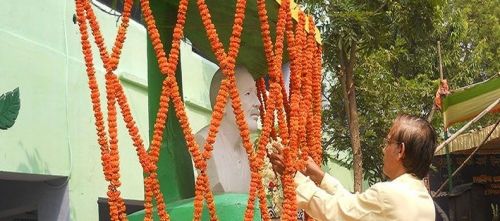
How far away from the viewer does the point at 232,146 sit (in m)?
3.64

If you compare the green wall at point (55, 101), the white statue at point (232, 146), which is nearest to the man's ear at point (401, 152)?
the white statue at point (232, 146)

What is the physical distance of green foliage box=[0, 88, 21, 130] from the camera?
4.25 meters

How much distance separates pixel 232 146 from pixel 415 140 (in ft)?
4.24

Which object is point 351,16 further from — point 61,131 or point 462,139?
point 462,139

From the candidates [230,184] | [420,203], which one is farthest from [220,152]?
[420,203]

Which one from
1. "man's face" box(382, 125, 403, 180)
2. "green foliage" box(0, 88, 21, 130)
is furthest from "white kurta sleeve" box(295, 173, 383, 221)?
"green foliage" box(0, 88, 21, 130)

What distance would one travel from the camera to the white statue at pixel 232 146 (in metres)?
3.51

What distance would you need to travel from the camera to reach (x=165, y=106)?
8.65 feet

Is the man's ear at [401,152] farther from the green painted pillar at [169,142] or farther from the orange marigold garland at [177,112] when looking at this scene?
the green painted pillar at [169,142]

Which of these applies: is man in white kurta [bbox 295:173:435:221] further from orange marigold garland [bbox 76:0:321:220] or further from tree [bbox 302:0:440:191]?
tree [bbox 302:0:440:191]

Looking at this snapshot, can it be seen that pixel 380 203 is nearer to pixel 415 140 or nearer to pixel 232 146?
pixel 415 140

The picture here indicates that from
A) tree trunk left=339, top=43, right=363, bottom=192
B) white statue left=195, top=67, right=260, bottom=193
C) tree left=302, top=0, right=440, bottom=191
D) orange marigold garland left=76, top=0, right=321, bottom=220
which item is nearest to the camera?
orange marigold garland left=76, top=0, right=321, bottom=220

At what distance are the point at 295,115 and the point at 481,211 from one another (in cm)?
848

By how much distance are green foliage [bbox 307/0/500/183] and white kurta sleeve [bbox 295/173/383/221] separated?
11.0ft
